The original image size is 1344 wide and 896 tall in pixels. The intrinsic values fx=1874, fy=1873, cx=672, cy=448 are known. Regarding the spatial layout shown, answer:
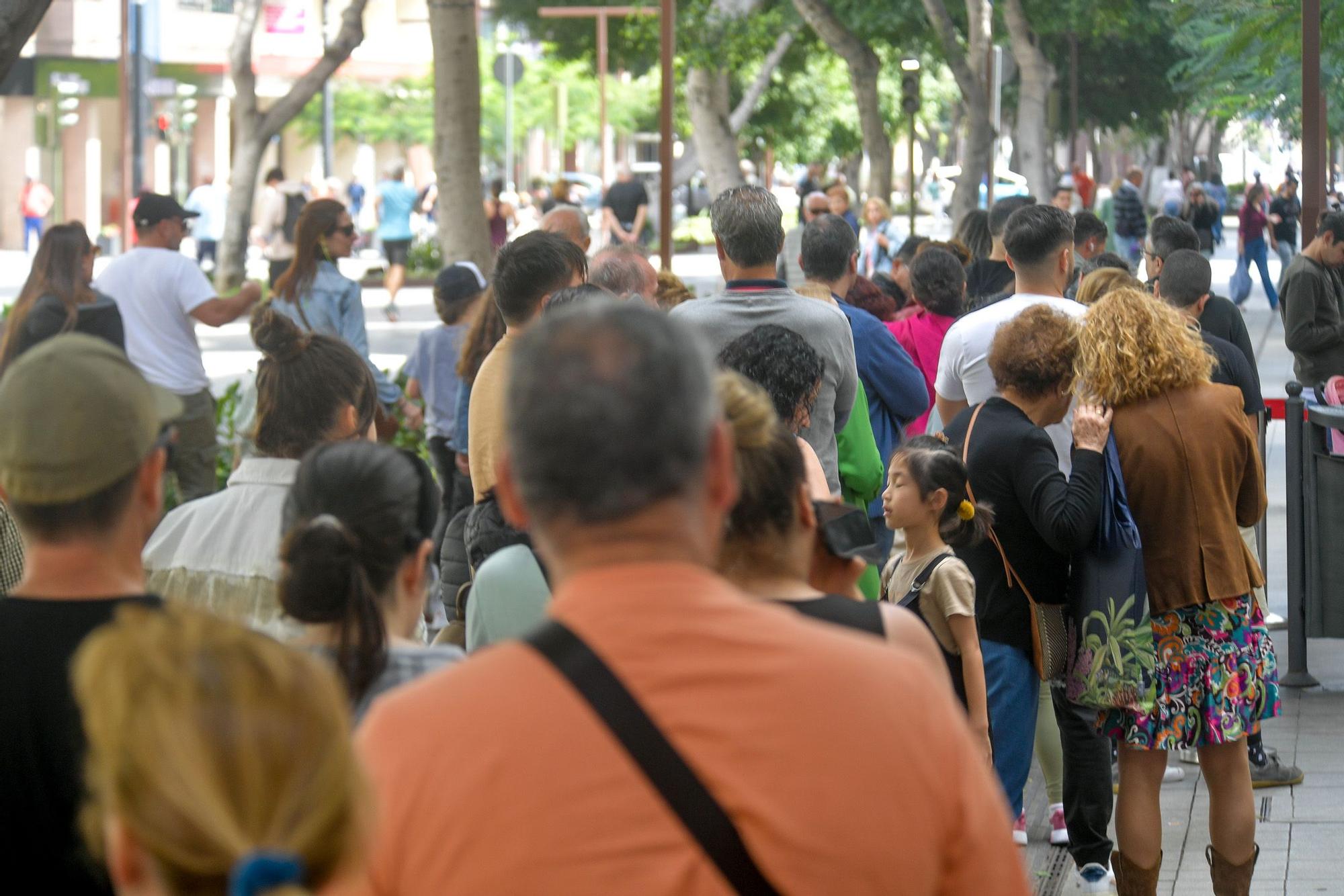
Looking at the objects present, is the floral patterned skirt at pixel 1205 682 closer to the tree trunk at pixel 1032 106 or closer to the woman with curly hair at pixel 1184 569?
the woman with curly hair at pixel 1184 569

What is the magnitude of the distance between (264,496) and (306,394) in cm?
26

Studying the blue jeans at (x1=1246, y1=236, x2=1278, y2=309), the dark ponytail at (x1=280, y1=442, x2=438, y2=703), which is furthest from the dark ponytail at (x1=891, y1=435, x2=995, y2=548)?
the blue jeans at (x1=1246, y1=236, x2=1278, y2=309)

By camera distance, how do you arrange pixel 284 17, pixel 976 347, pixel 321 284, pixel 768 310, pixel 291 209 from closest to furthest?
1. pixel 768 310
2. pixel 976 347
3. pixel 321 284
4. pixel 291 209
5. pixel 284 17

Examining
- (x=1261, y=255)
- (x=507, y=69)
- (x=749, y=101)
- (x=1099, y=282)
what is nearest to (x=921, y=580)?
(x=1099, y=282)

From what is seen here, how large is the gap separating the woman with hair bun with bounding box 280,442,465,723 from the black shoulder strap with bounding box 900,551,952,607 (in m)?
2.12

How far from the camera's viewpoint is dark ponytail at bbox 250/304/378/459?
13.4 ft

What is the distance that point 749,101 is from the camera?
1277 inches

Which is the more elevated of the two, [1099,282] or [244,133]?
[244,133]

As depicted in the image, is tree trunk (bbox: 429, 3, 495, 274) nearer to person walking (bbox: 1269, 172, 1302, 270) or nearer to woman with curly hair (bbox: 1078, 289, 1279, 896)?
woman with curly hair (bbox: 1078, 289, 1279, 896)

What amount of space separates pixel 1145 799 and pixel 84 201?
46.5 metres

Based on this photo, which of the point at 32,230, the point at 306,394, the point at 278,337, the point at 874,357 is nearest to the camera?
the point at 306,394

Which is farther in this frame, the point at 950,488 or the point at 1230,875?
the point at 1230,875

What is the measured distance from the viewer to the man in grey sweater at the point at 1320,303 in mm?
8977

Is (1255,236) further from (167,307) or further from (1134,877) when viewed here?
(1134,877)
